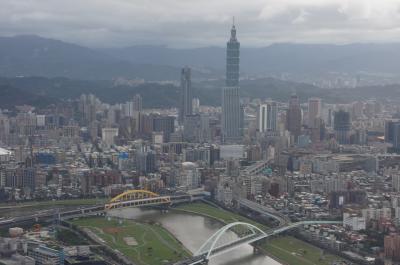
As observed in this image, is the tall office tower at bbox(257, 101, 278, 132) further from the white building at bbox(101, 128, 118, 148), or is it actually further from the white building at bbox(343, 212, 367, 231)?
the white building at bbox(343, 212, 367, 231)

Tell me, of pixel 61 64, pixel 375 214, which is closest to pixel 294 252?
pixel 375 214

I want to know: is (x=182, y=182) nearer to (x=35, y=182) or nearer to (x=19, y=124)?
(x=35, y=182)

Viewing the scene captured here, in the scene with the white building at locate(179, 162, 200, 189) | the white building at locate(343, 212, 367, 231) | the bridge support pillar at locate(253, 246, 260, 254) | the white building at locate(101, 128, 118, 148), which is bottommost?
the bridge support pillar at locate(253, 246, 260, 254)

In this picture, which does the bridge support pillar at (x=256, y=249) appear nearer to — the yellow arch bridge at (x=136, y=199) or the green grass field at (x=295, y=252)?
the green grass field at (x=295, y=252)

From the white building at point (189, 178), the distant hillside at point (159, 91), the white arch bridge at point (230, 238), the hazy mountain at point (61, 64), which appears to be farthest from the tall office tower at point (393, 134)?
the hazy mountain at point (61, 64)

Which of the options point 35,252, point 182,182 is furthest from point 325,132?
point 35,252

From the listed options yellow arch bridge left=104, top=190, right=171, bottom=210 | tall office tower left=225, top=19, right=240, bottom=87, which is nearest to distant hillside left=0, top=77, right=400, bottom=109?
tall office tower left=225, top=19, right=240, bottom=87
